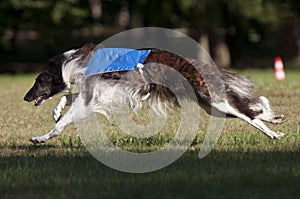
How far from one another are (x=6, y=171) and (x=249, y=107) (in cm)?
313

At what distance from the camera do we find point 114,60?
31.0 feet

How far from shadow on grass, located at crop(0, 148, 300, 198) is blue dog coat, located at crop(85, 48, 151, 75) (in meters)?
1.13

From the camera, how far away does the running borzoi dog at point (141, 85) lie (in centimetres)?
934

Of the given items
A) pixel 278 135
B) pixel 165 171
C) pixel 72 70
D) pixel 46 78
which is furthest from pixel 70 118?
pixel 278 135

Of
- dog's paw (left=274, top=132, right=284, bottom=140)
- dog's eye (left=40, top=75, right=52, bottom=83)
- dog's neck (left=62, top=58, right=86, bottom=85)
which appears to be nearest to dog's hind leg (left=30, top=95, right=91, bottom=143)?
dog's neck (left=62, top=58, right=86, bottom=85)

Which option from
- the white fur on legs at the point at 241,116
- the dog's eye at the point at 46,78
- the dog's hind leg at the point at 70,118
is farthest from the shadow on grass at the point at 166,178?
the dog's eye at the point at 46,78

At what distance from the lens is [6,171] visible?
8.17 m

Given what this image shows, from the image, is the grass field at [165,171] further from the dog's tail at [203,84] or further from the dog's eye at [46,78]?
the dog's eye at [46,78]

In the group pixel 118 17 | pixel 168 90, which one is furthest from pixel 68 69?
pixel 118 17

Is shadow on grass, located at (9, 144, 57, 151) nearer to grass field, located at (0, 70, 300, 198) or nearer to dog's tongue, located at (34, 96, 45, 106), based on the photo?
grass field, located at (0, 70, 300, 198)

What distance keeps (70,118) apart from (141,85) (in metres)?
0.97

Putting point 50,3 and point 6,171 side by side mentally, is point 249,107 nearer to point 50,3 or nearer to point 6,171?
point 6,171

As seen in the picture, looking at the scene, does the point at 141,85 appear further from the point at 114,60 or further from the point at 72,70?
the point at 72,70

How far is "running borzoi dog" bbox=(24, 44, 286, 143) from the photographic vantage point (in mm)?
9344
